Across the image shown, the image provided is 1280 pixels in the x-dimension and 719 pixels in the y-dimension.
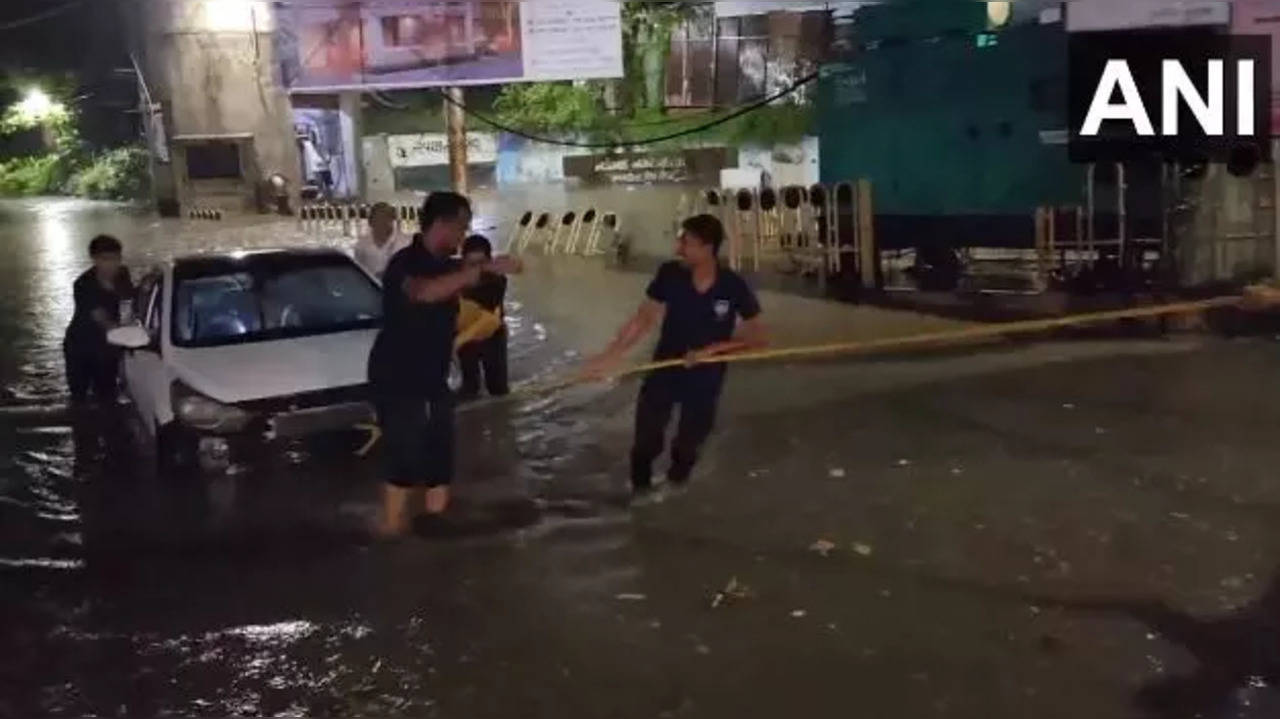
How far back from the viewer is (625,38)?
36344mm

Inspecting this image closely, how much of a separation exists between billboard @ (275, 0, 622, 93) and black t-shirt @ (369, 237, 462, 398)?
13536mm

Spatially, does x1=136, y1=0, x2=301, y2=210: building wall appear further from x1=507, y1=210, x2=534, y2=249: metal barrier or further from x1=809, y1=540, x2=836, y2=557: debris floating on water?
x1=809, y1=540, x2=836, y2=557: debris floating on water

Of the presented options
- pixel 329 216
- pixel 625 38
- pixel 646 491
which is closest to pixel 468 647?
pixel 646 491

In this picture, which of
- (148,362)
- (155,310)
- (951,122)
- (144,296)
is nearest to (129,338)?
(148,362)

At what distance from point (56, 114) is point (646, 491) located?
48069 mm

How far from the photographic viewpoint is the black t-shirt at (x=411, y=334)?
7.05 m

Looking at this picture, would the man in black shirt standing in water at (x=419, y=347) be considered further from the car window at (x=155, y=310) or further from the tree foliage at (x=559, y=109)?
the tree foliage at (x=559, y=109)

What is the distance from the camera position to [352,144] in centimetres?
3834

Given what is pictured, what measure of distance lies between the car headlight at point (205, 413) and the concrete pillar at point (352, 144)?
30.0m

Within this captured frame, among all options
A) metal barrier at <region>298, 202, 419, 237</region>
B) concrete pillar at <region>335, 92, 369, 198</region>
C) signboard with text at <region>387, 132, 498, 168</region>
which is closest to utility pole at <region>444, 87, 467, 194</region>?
metal barrier at <region>298, 202, 419, 237</region>

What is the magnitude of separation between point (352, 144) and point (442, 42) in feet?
55.0

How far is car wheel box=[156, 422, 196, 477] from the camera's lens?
8.62 m

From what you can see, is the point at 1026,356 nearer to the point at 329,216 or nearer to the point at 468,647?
the point at 468,647

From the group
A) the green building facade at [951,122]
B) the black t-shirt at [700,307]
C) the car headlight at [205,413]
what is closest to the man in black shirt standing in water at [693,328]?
the black t-shirt at [700,307]
